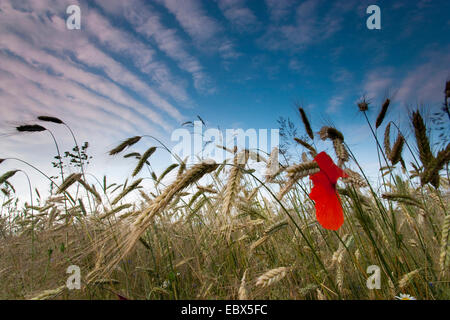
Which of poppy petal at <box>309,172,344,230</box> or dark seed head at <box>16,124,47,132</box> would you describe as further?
dark seed head at <box>16,124,47,132</box>

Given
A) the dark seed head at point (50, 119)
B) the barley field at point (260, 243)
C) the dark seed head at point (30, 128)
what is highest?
the dark seed head at point (50, 119)

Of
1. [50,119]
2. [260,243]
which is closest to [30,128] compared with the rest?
[50,119]

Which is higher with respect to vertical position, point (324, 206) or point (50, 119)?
point (50, 119)

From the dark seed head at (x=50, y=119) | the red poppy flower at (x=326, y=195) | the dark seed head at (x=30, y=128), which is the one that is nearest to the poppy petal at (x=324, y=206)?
the red poppy flower at (x=326, y=195)

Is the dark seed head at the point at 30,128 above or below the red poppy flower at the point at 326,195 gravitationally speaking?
above

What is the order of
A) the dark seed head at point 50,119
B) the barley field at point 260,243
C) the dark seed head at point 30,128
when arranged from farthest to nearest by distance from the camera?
the dark seed head at point 50,119
the dark seed head at point 30,128
the barley field at point 260,243

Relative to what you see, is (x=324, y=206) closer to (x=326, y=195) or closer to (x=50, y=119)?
(x=326, y=195)

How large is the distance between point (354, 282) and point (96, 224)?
10.2 feet

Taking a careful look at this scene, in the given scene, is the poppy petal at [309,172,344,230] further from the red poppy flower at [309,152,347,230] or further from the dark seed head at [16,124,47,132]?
the dark seed head at [16,124,47,132]

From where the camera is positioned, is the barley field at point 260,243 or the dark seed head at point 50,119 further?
the dark seed head at point 50,119

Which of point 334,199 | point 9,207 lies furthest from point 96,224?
point 9,207

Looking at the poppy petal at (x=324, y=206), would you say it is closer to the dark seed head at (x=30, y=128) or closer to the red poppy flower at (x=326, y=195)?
the red poppy flower at (x=326, y=195)

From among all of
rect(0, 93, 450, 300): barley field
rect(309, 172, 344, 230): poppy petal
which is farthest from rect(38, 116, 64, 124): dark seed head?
rect(309, 172, 344, 230): poppy petal
